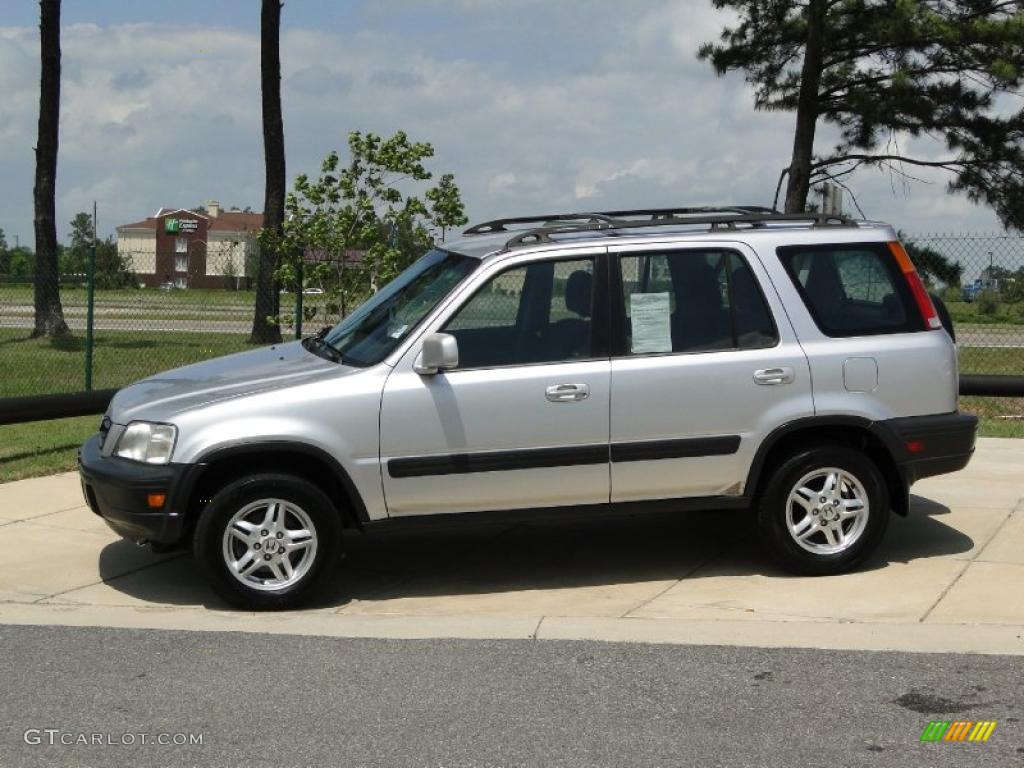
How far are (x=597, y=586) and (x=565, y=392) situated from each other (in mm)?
1107

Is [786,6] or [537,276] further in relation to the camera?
[786,6]

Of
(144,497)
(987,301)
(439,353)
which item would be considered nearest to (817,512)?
(439,353)

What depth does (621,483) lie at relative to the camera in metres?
7.18

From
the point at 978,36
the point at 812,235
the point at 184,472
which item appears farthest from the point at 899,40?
the point at 184,472

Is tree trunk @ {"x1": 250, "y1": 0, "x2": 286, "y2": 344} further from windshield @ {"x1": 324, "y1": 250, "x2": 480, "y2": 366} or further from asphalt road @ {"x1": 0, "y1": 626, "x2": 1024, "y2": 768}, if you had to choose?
asphalt road @ {"x1": 0, "y1": 626, "x2": 1024, "y2": 768}

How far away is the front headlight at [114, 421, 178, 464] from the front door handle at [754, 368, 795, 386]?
288 cm

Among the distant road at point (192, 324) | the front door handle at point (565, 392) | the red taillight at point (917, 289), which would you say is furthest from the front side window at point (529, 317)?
the distant road at point (192, 324)

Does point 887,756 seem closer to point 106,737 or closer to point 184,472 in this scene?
point 106,737

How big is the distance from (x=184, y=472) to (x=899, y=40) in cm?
1229

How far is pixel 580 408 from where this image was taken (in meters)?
7.07

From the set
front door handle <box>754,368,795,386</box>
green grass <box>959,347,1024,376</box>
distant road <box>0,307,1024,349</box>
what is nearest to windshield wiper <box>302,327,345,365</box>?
front door handle <box>754,368,795,386</box>

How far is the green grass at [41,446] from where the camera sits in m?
10.7

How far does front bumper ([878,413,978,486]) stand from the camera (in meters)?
7.37

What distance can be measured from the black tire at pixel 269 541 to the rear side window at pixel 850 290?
2672mm
